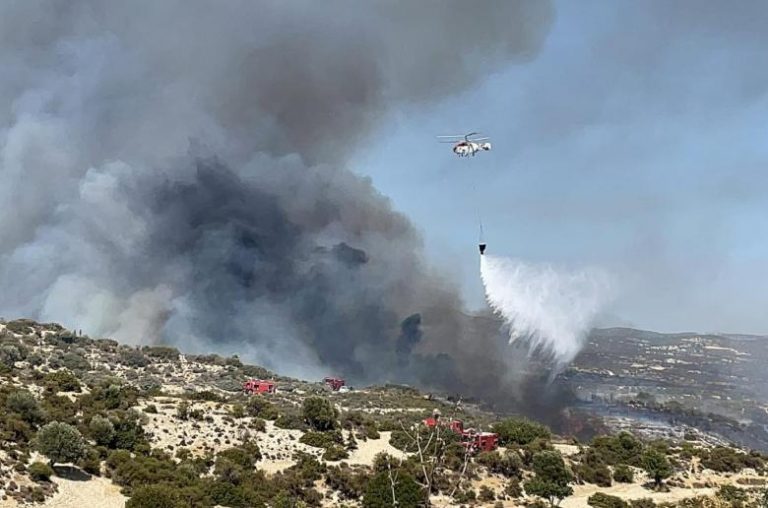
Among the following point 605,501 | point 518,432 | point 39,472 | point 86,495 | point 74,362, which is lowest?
point 605,501

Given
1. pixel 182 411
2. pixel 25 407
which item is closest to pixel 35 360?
pixel 182 411

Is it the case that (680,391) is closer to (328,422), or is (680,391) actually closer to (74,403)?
(328,422)

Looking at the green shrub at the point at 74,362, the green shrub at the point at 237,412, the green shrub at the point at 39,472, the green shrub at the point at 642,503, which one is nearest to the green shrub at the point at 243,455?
the green shrub at the point at 237,412

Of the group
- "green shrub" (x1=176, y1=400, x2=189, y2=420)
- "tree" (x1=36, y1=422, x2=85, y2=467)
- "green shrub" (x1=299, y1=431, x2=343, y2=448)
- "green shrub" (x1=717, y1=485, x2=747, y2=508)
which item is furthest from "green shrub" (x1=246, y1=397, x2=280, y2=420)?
"green shrub" (x1=717, y1=485, x2=747, y2=508)

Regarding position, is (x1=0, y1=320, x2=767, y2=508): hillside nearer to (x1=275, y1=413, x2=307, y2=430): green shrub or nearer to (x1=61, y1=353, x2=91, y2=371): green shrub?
(x1=275, y1=413, x2=307, y2=430): green shrub

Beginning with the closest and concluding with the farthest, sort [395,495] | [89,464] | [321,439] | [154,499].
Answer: [154,499], [89,464], [395,495], [321,439]

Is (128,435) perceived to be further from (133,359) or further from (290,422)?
(133,359)
